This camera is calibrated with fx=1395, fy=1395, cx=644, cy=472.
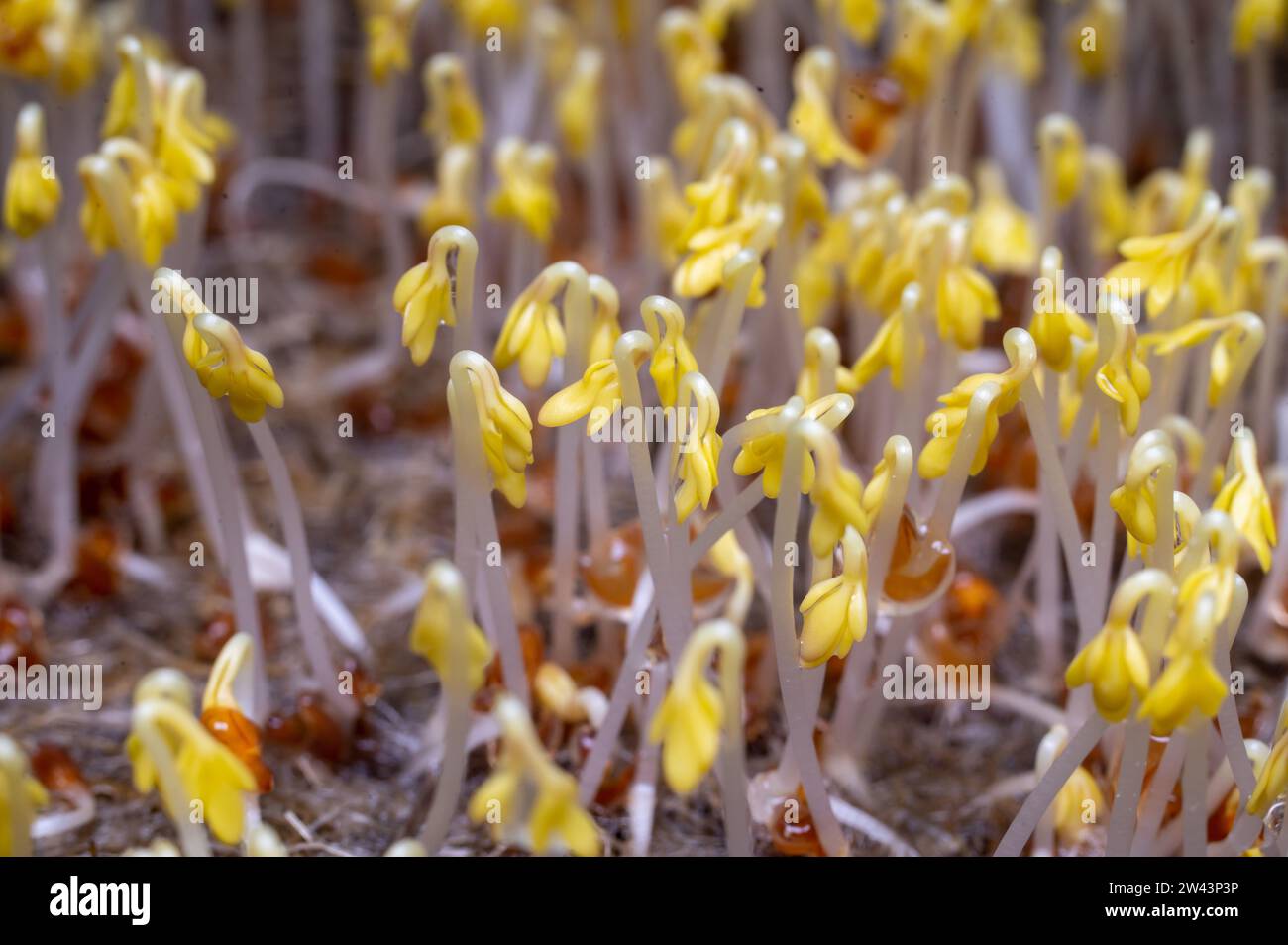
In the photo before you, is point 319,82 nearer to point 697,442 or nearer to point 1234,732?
point 697,442

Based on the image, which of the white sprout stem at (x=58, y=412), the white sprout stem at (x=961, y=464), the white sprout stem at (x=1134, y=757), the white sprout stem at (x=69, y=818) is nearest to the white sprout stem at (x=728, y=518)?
the white sprout stem at (x=961, y=464)

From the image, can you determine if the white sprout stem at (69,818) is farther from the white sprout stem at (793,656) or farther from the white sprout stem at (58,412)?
the white sprout stem at (793,656)

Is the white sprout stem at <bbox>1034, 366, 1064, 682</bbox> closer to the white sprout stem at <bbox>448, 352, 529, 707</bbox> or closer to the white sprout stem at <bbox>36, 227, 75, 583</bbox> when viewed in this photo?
the white sprout stem at <bbox>448, 352, 529, 707</bbox>

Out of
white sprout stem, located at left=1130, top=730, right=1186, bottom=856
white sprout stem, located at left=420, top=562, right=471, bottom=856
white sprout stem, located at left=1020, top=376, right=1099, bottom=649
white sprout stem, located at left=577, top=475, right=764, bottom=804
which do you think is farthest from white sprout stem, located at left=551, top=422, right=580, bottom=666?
white sprout stem, located at left=1130, top=730, right=1186, bottom=856
